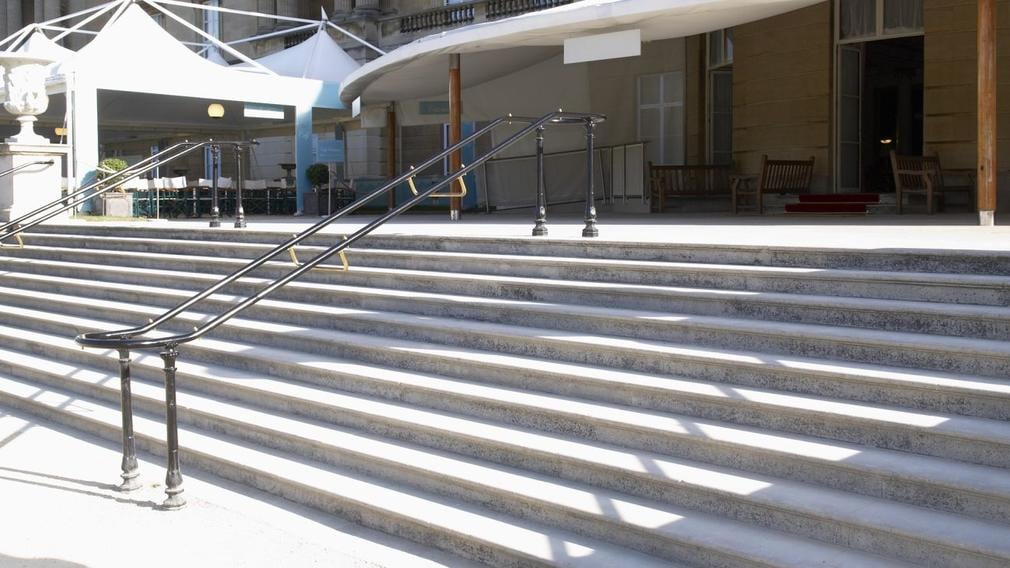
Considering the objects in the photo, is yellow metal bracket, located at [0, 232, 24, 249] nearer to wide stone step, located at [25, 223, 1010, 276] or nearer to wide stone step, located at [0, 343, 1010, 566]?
wide stone step, located at [25, 223, 1010, 276]

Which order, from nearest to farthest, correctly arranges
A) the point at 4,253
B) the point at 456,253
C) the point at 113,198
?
the point at 456,253 → the point at 4,253 → the point at 113,198

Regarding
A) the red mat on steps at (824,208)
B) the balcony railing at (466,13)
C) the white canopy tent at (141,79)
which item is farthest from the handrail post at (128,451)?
the balcony railing at (466,13)

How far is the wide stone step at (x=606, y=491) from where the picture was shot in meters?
3.67

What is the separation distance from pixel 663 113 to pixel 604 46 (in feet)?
18.9

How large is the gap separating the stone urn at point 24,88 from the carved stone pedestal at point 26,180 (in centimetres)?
39

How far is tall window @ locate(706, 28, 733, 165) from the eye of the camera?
16.3m

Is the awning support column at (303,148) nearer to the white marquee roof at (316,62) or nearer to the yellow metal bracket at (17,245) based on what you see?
the white marquee roof at (316,62)

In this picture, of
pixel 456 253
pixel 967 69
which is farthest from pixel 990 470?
pixel 967 69

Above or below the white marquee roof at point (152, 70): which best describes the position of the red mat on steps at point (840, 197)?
below

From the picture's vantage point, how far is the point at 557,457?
187 inches

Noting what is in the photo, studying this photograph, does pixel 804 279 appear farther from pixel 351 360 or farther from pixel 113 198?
pixel 113 198

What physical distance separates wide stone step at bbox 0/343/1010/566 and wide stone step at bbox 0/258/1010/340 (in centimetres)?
99

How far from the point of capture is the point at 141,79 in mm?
15344

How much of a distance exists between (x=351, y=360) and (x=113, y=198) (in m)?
10.2
